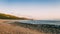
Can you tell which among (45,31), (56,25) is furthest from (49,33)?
(56,25)

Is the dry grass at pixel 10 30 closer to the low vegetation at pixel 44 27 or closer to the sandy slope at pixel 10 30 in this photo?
the sandy slope at pixel 10 30

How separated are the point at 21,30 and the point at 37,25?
20.0 inches

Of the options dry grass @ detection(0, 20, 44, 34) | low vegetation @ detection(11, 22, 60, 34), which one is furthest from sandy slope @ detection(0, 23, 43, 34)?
low vegetation @ detection(11, 22, 60, 34)

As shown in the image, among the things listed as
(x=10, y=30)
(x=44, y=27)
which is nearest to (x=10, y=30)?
(x=10, y=30)

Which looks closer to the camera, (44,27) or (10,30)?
(10,30)

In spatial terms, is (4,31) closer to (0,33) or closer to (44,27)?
(0,33)

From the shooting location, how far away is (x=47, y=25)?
4840 mm

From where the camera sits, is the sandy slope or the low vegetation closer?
the sandy slope

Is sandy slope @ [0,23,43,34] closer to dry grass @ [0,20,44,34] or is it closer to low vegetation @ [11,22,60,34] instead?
dry grass @ [0,20,44,34]

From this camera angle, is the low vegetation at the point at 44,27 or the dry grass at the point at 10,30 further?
the low vegetation at the point at 44,27

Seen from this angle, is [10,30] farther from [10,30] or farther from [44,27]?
[44,27]

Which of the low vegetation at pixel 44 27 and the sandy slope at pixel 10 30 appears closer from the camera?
the sandy slope at pixel 10 30

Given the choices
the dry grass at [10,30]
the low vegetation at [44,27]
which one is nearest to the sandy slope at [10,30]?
the dry grass at [10,30]

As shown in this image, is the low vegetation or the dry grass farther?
the low vegetation
